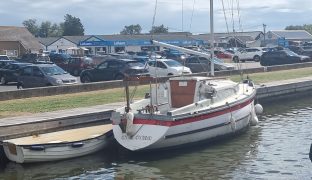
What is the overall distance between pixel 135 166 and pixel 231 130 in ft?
14.8

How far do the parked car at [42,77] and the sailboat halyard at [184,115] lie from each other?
40.7ft

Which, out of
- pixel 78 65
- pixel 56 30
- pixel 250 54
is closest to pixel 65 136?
pixel 78 65

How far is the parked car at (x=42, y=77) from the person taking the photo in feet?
101

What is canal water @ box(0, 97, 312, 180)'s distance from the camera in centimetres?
1471

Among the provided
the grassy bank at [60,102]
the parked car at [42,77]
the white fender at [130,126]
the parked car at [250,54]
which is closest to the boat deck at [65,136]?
the white fender at [130,126]

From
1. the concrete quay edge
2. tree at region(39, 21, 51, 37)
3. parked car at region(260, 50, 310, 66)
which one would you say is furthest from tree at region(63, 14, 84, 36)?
the concrete quay edge

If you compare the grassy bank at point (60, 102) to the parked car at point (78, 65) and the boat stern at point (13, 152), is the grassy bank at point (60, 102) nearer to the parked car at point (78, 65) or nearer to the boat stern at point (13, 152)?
the boat stern at point (13, 152)

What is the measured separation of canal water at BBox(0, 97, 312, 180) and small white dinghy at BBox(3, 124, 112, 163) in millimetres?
223

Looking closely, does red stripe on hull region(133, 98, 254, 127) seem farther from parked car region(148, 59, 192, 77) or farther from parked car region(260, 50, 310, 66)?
parked car region(260, 50, 310, 66)

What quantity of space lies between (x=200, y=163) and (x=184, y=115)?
1511 millimetres

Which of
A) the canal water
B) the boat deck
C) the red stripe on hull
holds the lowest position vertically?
the canal water

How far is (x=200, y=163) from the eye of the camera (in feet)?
52.2

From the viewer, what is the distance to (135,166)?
15750 millimetres

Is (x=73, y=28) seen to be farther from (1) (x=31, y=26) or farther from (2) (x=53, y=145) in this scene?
→ (2) (x=53, y=145)
